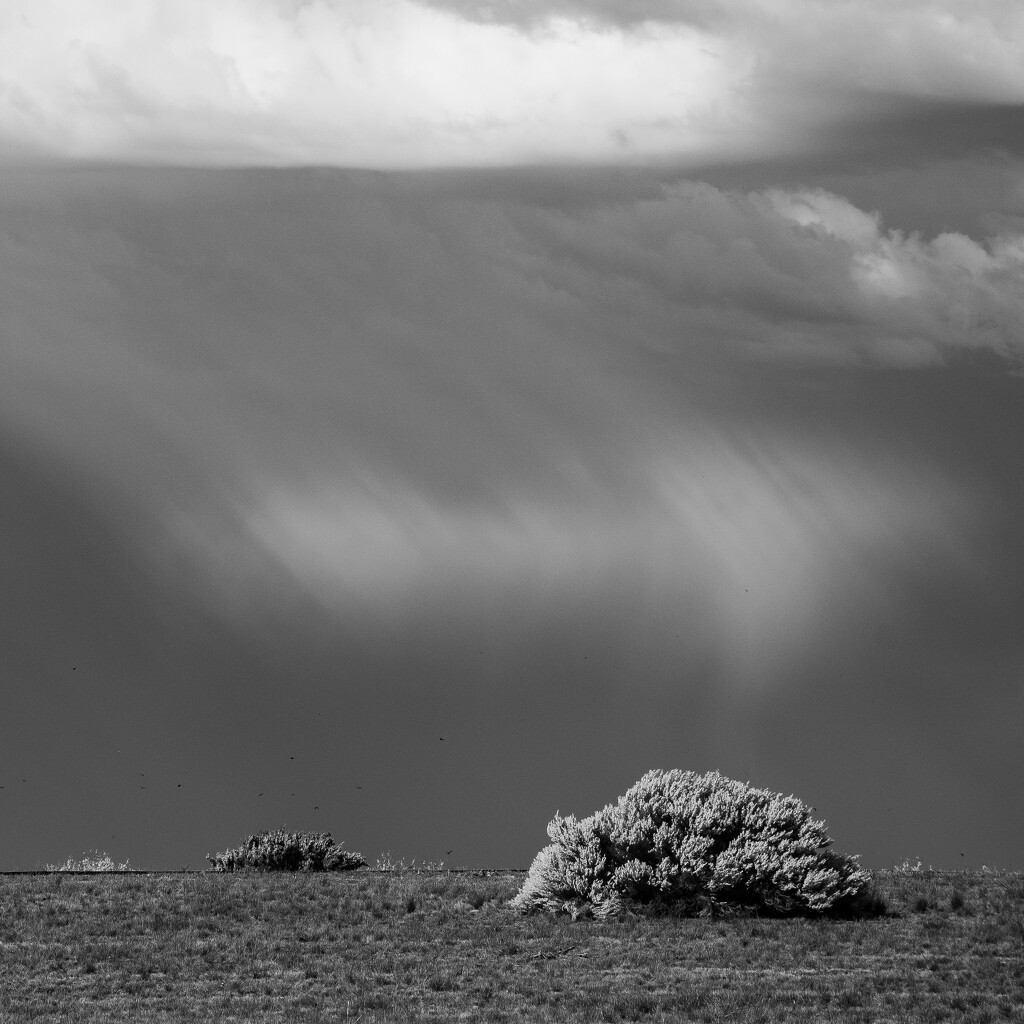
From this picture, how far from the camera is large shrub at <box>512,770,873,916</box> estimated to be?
70.0ft

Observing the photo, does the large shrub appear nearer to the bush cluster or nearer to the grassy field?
the grassy field

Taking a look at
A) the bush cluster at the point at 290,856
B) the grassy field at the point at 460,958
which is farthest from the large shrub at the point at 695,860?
the bush cluster at the point at 290,856

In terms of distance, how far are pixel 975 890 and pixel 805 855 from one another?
385 cm

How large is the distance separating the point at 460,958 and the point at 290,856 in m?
11.2

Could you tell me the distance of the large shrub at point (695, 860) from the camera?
70.0ft

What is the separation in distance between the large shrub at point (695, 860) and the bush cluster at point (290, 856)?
743cm

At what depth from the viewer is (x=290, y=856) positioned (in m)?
29.1

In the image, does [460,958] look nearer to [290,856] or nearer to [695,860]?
[695,860]

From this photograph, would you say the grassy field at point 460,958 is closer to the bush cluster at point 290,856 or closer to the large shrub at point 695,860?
the large shrub at point 695,860

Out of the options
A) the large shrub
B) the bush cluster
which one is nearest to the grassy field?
the large shrub

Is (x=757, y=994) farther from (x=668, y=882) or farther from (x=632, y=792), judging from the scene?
(x=632, y=792)

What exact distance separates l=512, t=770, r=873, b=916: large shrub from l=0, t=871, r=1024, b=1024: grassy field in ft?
2.15

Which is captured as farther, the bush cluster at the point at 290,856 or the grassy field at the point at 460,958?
the bush cluster at the point at 290,856

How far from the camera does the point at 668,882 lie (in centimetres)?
2161
